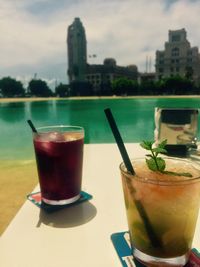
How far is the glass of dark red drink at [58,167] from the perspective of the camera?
97 centimetres

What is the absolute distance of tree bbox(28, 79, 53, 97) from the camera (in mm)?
82062

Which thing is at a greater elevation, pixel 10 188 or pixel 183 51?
pixel 183 51

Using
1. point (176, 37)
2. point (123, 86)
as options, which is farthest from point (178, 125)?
point (176, 37)

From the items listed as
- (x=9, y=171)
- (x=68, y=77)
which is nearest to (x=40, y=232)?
(x=9, y=171)

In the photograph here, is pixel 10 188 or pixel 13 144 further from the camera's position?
pixel 13 144

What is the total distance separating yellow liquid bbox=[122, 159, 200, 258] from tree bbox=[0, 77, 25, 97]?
82.7 m

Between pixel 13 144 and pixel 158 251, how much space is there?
35.5 ft

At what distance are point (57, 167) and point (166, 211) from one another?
0.46 m

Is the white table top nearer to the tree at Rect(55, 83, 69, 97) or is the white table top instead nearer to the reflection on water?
the reflection on water

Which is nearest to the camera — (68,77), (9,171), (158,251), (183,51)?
(158,251)

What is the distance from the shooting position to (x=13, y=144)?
35.5ft

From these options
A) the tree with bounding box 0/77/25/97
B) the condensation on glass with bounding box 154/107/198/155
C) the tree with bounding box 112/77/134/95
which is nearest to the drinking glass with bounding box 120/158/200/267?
the condensation on glass with bounding box 154/107/198/155

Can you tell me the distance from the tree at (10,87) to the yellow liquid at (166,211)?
82729mm

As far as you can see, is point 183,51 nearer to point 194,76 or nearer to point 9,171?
point 194,76
